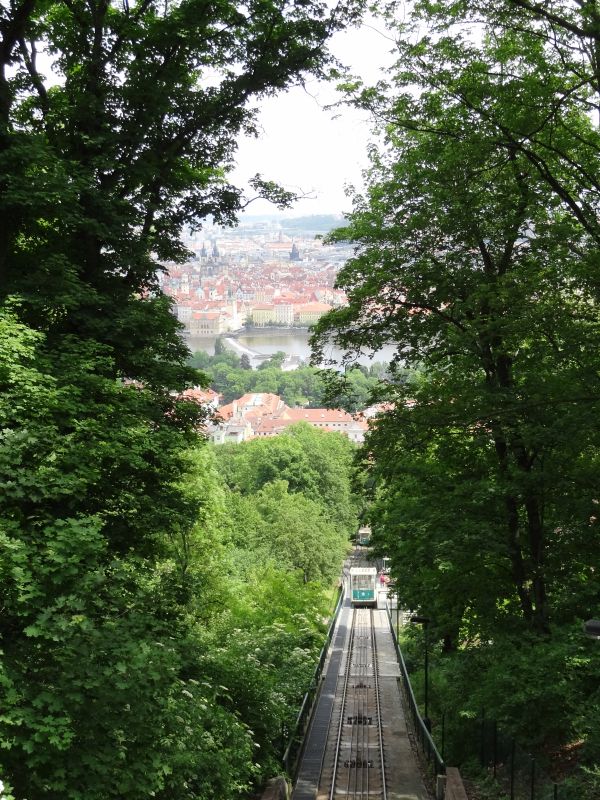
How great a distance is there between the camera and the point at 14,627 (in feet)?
24.0

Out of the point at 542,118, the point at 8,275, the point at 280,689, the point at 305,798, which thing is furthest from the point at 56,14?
the point at 305,798

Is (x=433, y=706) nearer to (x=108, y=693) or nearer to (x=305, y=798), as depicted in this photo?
(x=305, y=798)

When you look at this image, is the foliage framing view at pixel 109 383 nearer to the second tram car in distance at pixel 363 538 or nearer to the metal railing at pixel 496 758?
the second tram car in distance at pixel 363 538

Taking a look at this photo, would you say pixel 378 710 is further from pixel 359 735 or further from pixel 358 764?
pixel 358 764

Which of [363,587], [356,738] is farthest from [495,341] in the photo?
[363,587]

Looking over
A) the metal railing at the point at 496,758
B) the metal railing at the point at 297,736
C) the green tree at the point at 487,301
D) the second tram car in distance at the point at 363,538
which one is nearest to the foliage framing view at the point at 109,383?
the metal railing at the point at 297,736

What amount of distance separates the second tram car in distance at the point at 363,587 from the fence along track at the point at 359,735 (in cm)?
1416

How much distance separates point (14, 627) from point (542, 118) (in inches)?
378

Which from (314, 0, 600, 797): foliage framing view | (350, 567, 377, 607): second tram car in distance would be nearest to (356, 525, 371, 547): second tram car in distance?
(314, 0, 600, 797): foliage framing view

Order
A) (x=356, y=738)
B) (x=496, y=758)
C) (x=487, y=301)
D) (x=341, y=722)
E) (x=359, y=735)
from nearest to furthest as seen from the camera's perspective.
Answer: (x=487, y=301) < (x=496, y=758) < (x=356, y=738) < (x=359, y=735) < (x=341, y=722)

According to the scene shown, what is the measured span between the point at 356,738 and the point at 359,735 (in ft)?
1.46

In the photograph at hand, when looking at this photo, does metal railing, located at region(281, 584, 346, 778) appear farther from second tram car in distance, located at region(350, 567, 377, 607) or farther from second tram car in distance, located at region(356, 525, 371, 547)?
second tram car in distance, located at region(350, 567, 377, 607)

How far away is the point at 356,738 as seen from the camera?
21.0 m

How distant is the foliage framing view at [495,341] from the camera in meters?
11.0
